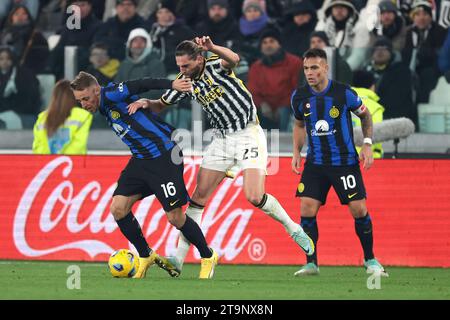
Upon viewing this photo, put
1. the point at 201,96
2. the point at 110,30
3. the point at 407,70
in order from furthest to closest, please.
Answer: the point at 110,30
the point at 407,70
the point at 201,96

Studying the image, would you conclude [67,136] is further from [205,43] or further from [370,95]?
[205,43]

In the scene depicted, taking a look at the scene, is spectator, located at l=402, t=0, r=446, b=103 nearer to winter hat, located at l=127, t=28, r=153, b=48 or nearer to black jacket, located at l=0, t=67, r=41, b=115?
winter hat, located at l=127, t=28, r=153, b=48

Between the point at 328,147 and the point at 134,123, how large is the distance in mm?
1925

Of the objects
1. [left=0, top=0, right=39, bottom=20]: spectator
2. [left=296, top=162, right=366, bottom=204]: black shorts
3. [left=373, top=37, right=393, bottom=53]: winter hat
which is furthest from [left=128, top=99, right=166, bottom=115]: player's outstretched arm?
[left=0, top=0, right=39, bottom=20]: spectator

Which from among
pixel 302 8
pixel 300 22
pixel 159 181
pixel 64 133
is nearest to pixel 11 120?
pixel 64 133

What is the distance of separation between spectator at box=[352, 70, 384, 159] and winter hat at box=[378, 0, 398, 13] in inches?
63.4

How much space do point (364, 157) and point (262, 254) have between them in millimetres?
2482

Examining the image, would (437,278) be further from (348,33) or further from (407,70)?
(348,33)

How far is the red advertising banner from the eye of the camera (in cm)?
1402

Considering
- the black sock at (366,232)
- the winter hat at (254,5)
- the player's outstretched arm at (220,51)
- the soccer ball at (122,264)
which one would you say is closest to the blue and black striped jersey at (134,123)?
the player's outstretched arm at (220,51)

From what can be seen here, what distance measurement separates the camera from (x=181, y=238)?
12117mm

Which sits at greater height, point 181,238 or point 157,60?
point 157,60
